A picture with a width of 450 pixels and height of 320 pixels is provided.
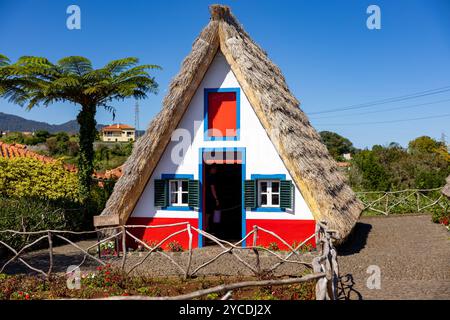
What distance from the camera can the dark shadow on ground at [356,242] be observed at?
1242cm

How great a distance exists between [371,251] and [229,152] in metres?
4.63

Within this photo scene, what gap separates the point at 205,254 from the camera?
12.3 meters

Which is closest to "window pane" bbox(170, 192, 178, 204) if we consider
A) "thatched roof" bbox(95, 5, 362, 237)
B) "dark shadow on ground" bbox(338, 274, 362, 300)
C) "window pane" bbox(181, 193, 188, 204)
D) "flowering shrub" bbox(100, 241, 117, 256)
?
"window pane" bbox(181, 193, 188, 204)

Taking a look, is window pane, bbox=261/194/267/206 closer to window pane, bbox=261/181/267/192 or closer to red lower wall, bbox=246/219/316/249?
window pane, bbox=261/181/267/192

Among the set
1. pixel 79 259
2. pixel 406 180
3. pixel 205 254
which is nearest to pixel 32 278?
pixel 79 259

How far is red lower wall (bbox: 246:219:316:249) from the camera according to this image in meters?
12.6

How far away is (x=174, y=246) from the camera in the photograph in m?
12.9

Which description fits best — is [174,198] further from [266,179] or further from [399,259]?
[399,259]

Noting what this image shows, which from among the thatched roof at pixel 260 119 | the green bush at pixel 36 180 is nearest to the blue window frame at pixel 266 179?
the thatched roof at pixel 260 119

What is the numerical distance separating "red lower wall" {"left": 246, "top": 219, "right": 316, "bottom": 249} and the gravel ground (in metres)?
0.67

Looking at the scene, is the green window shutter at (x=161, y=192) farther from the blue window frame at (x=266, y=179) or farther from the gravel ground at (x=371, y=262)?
the blue window frame at (x=266, y=179)

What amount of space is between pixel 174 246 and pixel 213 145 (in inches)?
117

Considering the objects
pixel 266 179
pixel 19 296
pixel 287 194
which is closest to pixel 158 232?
pixel 266 179
